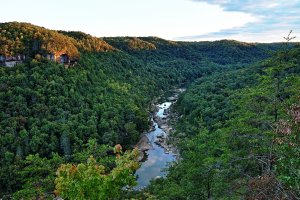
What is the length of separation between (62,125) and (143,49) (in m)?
110

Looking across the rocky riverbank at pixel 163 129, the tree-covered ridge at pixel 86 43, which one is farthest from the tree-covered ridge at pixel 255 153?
the tree-covered ridge at pixel 86 43

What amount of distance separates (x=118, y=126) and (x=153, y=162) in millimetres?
12412

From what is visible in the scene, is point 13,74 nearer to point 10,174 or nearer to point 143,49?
point 10,174

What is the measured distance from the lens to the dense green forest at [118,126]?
1398 centimetres

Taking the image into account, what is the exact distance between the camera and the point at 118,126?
67.4 m

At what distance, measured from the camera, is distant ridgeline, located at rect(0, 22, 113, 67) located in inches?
2825

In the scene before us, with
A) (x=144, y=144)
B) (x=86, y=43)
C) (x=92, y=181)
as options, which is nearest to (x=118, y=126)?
(x=144, y=144)

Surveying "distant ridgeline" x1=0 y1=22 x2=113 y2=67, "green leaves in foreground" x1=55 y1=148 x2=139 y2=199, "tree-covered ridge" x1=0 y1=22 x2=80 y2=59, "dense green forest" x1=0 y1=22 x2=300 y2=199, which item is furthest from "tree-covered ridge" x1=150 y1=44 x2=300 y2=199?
"tree-covered ridge" x1=0 y1=22 x2=80 y2=59

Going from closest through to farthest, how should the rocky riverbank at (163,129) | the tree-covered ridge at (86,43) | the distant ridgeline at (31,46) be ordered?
the rocky riverbank at (163,129), the distant ridgeline at (31,46), the tree-covered ridge at (86,43)

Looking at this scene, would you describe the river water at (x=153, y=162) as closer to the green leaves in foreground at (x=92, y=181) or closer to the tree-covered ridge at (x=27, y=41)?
the tree-covered ridge at (x=27, y=41)

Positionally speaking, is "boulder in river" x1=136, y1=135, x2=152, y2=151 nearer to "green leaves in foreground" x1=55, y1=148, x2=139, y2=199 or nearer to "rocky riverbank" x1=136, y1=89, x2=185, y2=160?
"rocky riverbank" x1=136, y1=89, x2=185, y2=160

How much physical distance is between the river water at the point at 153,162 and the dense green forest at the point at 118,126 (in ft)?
12.2

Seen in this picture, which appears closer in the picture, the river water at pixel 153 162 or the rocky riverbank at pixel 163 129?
the river water at pixel 153 162

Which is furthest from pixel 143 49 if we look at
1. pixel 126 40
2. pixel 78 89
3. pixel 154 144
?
pixel 154 144
